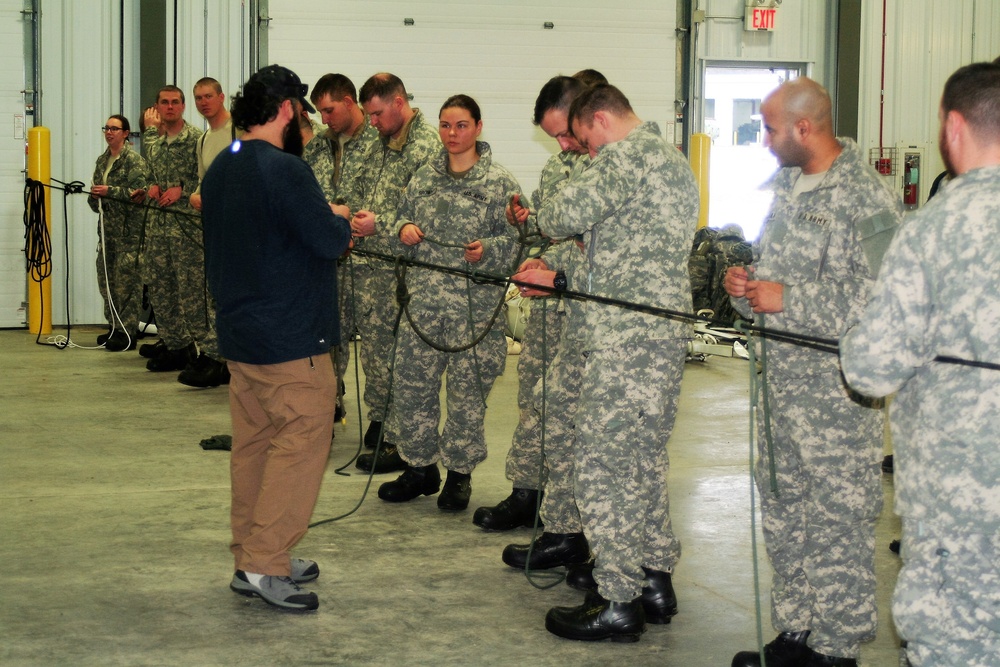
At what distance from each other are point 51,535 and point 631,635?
2486mm

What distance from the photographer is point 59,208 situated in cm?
1148

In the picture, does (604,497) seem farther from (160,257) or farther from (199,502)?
(160,257)

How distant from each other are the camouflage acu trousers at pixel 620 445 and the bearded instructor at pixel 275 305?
926 millimetres

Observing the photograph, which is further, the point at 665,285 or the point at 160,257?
the point at 160,257

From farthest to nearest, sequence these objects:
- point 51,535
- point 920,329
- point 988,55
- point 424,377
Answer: point 988,55 < point 424,377 < point 51,535 < point 920,329

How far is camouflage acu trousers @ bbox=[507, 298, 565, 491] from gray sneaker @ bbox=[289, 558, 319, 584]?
3.30ft

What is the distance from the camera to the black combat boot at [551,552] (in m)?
4.29

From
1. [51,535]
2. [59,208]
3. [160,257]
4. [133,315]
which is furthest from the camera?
[59,208]

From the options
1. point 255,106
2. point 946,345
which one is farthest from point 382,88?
point 946,345

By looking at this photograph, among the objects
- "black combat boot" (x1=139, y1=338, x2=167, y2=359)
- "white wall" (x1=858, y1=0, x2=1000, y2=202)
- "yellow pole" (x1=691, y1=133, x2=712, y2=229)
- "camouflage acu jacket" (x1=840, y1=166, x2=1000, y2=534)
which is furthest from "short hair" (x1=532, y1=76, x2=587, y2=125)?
"white wall" (x1=858, y1=0, x2=1000, y2=202)

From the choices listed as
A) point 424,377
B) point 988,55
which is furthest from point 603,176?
point 988,55

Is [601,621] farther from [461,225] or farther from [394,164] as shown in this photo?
[394,164]

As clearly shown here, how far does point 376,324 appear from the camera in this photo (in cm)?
605

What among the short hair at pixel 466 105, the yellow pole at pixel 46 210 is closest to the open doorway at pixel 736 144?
the yellow pole at pixel 46 210
